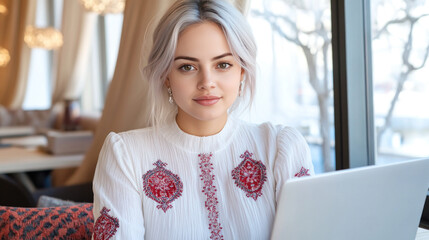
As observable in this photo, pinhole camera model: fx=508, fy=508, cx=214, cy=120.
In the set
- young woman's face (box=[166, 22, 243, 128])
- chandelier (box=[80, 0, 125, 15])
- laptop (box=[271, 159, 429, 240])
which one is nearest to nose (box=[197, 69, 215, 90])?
young woman's face (box=[166, 22, 243, 128])

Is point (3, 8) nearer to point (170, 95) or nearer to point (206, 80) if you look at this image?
point (170, 95)

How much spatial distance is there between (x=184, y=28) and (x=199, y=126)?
0.30 m

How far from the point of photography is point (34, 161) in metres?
3.39

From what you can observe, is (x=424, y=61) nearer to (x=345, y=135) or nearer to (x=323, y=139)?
(x=345, y=135)

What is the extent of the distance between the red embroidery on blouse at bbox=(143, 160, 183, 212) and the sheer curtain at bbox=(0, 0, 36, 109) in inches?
260

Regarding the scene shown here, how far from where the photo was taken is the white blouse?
4.73ft

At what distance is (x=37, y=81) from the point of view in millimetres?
8297

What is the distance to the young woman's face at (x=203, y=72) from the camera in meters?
1.45

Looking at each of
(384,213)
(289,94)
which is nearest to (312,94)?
(289,94)

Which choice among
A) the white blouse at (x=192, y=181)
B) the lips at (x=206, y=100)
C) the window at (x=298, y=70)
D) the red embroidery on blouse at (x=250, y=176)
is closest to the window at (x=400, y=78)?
the window at (x=298, y=70)

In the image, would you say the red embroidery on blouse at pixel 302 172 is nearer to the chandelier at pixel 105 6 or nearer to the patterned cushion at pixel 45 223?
the patterned cushion at pixel 45 223

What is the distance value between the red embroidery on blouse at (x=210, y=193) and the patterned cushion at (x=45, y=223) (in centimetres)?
48

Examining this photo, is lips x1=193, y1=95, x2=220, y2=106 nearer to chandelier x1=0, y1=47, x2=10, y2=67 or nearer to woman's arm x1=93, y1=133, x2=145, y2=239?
woman's arm x1=93, y1=133, x2=145, y2=239

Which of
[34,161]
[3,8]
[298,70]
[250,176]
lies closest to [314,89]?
[298,70]
